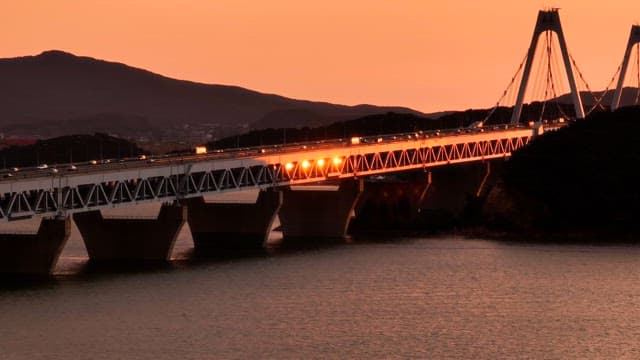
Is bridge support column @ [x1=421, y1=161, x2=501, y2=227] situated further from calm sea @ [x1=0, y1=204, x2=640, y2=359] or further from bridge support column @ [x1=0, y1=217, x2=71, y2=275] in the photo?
bridge support column @ [x1=0, y1=217, x2=71, y2=275]

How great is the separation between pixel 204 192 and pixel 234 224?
743 centimetres

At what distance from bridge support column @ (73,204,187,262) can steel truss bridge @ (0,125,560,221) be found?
1.48 m

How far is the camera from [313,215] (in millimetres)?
126688

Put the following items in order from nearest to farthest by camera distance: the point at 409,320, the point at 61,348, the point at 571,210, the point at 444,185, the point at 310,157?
the point at 61,348
the point at 409,320
the point at 310,157
the point at 571,210
the point at 444,185

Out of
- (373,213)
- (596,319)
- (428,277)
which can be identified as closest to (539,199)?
(373,213)

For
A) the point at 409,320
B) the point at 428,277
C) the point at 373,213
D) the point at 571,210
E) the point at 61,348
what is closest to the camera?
the point at 61,348

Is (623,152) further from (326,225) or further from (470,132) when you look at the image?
(326,225)

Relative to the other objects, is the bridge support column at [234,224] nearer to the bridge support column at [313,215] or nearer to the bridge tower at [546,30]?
the bridge support column at [313,215]

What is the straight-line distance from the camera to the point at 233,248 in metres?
114

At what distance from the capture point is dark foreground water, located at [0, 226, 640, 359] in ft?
233

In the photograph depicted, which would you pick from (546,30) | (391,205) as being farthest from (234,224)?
(546,30)

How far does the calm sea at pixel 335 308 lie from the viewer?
233 ft

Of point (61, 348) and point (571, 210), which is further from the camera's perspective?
point (571, 210)

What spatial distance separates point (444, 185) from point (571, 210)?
21.6 meters
